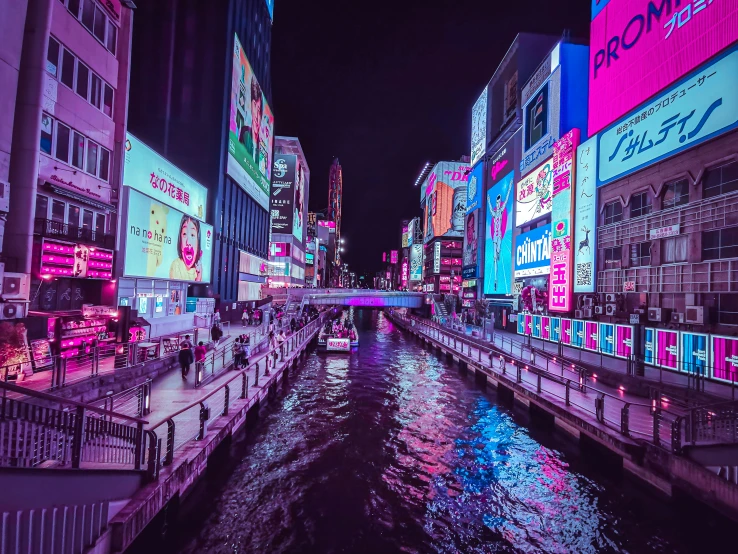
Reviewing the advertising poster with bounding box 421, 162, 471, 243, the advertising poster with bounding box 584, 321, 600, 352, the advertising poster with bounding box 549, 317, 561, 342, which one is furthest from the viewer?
the advertising poster with bounding box 421, 162, 471, 243

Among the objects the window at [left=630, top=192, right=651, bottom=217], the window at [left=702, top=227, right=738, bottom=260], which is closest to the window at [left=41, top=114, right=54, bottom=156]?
the window at [left=702, top=227, right=738, bottom=260]

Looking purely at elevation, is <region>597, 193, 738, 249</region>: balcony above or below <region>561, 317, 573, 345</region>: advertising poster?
above

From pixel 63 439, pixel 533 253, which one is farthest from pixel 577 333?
pixel 63 439

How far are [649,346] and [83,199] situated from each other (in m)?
28.1

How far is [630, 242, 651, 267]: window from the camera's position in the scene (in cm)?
2456

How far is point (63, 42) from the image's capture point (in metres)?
17.2

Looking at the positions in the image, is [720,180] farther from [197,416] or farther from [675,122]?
[197,416]

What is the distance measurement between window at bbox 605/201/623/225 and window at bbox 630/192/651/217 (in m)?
1.06

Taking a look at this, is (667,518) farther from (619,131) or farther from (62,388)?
(619,131)

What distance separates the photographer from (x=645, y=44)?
83.7 ft

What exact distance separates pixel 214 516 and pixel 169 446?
2026mm

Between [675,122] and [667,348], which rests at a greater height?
[675,122]

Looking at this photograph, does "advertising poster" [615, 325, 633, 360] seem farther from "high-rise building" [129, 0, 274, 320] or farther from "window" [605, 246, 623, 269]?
"high-rise building" [129, 0, 274, 320]

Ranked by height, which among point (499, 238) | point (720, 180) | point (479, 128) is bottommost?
point (720, 180)
